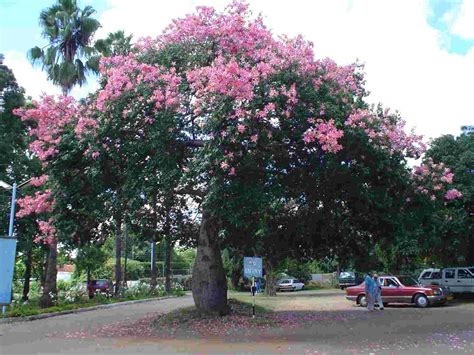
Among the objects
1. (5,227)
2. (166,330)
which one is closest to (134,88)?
(166,330)

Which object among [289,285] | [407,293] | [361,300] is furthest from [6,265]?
[289,285]

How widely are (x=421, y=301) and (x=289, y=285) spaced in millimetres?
28571

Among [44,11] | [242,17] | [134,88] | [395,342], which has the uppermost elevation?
[44,11]

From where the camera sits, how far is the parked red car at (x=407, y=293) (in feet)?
76.6

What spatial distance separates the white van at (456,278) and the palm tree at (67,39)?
20.4 meters

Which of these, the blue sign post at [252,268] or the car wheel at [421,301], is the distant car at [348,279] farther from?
the blue sign post at [252,268]

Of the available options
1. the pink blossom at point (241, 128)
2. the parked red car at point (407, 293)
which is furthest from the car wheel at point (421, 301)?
the pink blossom at point (241, 128)

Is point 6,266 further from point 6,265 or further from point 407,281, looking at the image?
point 407,281

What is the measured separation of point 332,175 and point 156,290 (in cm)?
2731

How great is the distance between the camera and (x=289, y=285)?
5153cm

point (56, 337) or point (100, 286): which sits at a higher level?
point (100, 286)

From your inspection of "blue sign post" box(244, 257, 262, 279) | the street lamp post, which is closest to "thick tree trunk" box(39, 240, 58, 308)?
"blue sign post" box(244, 257, 262, 279)

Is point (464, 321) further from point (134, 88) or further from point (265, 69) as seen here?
point (134, 88)

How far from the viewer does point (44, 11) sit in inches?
1011
